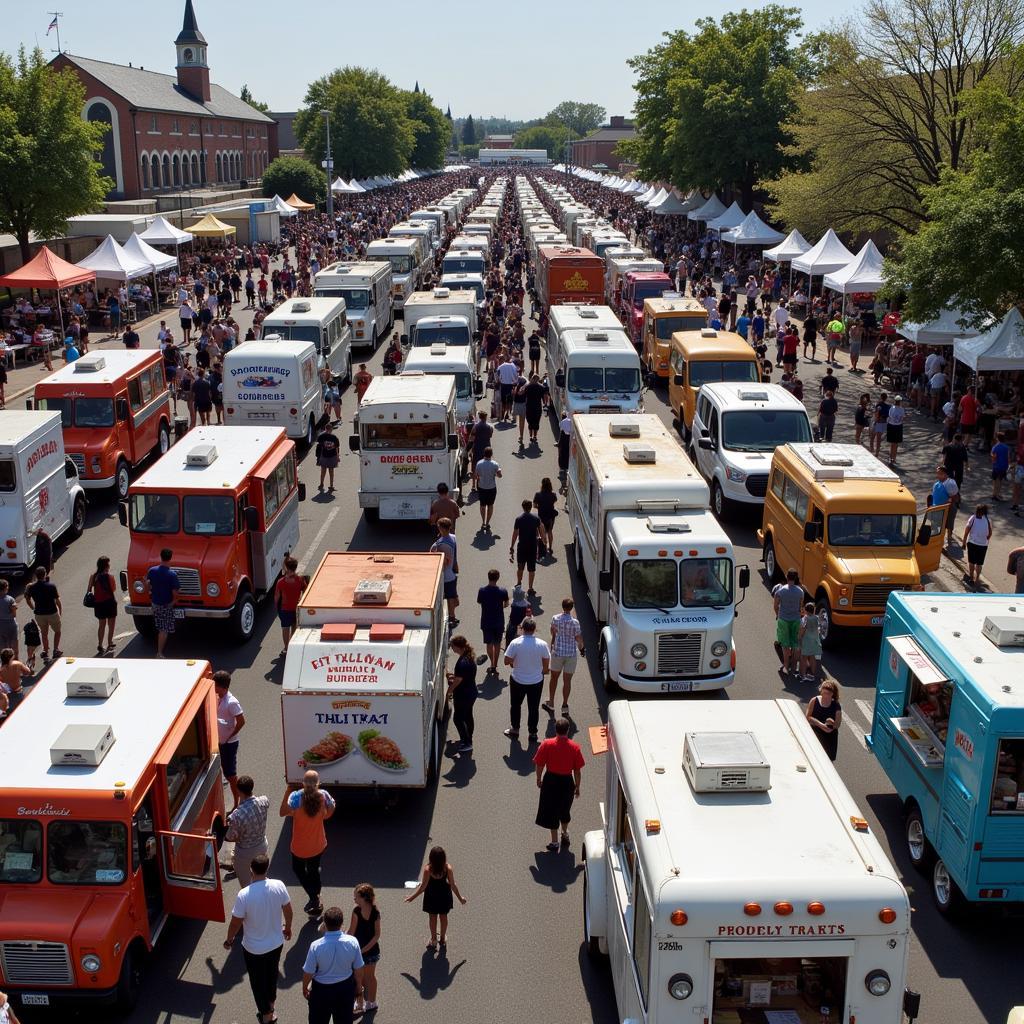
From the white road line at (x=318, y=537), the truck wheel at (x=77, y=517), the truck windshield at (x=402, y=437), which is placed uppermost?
the truck windshield at (x=402, y=437)

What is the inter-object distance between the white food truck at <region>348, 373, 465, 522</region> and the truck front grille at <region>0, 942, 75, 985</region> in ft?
40.7

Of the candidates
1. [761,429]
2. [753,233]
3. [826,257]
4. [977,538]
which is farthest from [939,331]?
[753,233]

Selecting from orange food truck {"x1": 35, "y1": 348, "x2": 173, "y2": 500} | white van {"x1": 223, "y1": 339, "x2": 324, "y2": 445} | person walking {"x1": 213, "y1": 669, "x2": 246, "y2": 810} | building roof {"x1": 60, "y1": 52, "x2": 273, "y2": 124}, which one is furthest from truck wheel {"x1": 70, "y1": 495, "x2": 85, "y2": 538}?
building roof {"x1": 60, "y1": 52, "x2": 273, "y2": 124}

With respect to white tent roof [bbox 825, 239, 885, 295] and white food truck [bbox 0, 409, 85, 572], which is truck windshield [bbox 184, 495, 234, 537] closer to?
white food truck [bbox 0, 409, 85, 572]

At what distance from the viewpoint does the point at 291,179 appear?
84812 mm

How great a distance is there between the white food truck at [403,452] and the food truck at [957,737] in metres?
10.1

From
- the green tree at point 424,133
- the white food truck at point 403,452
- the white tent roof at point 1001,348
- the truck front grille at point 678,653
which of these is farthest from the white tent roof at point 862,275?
the green tree at point 424,133

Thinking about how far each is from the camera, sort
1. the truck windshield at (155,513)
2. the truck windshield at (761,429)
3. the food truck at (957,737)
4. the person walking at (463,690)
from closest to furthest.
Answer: the food truck at (957,737)
the person walking at (463,690)
the truck windshield at (155,513)
the truck windshield at (761,429)

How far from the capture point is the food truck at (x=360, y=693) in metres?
11.2

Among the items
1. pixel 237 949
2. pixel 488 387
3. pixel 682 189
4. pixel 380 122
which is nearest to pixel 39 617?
pixel 237 949

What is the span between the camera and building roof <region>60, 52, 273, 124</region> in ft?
266

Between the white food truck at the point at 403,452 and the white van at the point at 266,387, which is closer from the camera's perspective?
the white food truck at the point at 403,452

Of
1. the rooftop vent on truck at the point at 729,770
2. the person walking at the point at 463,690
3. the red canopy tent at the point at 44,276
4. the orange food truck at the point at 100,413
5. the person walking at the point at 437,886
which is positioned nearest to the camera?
the rooftop vent on truck at the point at 729,770

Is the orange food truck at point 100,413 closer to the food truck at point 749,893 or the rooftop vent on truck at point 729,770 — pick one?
the food truck at point 749,893
